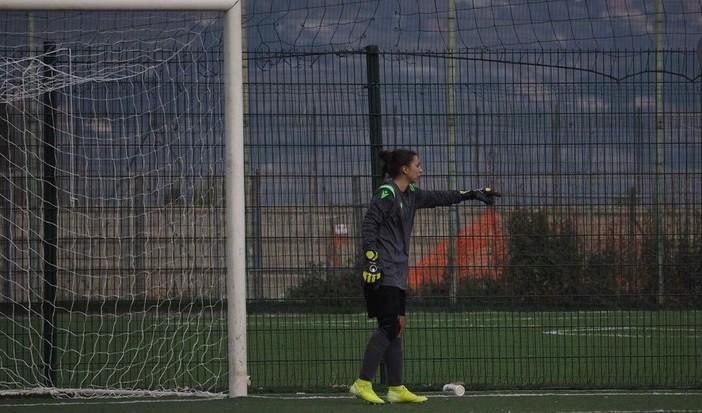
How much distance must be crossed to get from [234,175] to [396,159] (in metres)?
1.28

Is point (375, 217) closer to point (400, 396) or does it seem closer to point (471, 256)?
point (400, 396)

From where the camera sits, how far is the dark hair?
9078 millimetres

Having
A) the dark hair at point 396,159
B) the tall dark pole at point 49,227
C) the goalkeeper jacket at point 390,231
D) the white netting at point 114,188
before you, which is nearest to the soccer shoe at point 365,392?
the goalkeeper jacket at point 390,231

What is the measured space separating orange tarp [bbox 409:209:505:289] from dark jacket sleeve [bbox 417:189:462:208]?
1214mm

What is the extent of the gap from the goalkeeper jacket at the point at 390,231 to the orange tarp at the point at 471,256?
1.45 meters

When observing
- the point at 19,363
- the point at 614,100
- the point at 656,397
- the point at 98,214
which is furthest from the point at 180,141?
the point at 656,397

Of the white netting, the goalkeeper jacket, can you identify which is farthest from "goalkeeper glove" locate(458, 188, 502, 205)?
the white netting

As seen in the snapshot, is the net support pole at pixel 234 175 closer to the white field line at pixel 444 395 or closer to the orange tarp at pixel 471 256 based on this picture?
the white field line at pixel 444 395

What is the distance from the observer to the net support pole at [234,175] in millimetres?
9109

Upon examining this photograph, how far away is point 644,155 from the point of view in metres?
10.3

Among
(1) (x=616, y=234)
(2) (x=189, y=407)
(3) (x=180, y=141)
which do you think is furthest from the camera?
(1) (x=616, y=234)

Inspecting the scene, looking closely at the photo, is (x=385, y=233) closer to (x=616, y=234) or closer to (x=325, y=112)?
(x=325, y=112)

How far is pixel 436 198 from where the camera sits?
9328mm

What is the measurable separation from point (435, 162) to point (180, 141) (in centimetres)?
227
